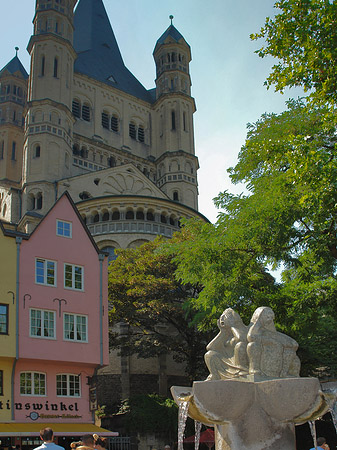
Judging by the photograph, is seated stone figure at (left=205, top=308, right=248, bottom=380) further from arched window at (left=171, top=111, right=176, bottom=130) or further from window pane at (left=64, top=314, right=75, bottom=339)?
arched window at (left=171, top=111, right=176, bottom=130)

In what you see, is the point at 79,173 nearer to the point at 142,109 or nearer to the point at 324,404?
the point at 142,109

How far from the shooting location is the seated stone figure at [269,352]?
9.71 m

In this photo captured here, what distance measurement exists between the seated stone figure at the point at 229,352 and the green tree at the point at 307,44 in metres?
8.50

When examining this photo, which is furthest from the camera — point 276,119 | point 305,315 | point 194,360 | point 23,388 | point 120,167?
point 120,167

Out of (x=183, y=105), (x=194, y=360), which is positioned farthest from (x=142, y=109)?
(x=194, y=360)

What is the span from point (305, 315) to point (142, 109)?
56.9 metres

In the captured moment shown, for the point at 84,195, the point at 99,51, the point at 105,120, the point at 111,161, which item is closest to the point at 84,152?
the point at 111,161

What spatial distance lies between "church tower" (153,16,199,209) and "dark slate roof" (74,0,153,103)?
191 inches

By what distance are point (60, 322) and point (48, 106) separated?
1321 inches

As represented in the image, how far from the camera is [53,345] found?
26.7 metres

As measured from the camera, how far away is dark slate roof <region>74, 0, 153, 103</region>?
72562 mm

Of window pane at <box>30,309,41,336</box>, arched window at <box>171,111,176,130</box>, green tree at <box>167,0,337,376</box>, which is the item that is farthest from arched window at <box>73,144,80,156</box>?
green tree at <box>167,0,337,376</box>

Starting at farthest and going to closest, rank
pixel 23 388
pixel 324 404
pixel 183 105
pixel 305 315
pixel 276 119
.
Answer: pixel 183 105 → pixel 23 388 → pixel 276 119 → pixel 305 315 → pixel 324 404

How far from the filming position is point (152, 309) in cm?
3394
